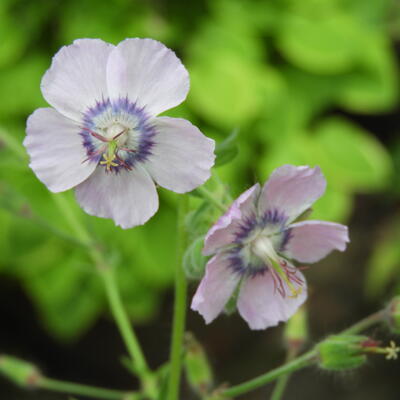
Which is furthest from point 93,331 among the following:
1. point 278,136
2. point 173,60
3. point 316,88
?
point 173,60

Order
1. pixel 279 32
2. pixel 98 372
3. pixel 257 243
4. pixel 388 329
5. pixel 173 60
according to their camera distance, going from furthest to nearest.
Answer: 1. pixel 98 372
2. pixel 279 32
3. pixel 388 329
4. pixel 257 243
5. pixel 173 60

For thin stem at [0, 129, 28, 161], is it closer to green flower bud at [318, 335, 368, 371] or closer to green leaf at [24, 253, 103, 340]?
green flower bud at [318, 335, 368, 371]

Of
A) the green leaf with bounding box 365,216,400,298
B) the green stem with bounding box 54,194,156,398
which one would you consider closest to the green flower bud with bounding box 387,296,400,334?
the green stem with bounding box 54,194,156,398

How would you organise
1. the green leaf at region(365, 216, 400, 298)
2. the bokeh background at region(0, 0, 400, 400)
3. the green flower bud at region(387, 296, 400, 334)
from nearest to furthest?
the green flower bud at region(387, 296, 400, 334)
the bokeh background at region(0, 0, 400, 400)
the green leaf at region(365, 216, 400, 298)

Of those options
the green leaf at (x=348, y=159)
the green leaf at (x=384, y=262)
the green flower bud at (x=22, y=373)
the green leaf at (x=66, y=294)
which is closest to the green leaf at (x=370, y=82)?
the green leaf at (x=348, y=159)

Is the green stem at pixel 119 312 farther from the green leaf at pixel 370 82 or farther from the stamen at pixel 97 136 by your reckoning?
the green leaf at pixel 370 82

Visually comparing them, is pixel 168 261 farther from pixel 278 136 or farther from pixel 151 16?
pixel 151 16
